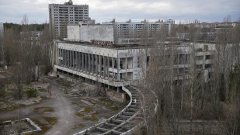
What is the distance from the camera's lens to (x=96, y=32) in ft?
129

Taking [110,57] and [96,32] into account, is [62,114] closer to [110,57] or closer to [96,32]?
[110,57]

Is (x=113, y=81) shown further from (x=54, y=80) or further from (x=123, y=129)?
(x=54, y=80)

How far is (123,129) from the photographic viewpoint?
63.6 ft

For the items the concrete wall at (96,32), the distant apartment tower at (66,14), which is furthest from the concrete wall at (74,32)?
the distant apartment tower at (66,14)

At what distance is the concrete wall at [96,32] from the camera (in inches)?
1467

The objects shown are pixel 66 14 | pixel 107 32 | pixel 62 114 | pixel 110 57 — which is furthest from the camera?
pixel 66 14

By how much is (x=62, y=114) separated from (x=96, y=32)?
56.0 feet

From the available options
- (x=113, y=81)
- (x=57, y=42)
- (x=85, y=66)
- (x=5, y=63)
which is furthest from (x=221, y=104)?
(x=5, y=63)

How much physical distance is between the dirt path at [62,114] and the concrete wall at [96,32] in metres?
9.23

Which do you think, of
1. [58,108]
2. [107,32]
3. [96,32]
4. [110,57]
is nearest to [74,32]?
[96,32]

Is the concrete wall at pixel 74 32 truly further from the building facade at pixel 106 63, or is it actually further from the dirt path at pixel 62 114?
the dirt path at pixel 62 114

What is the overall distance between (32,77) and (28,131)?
1994 centimetres

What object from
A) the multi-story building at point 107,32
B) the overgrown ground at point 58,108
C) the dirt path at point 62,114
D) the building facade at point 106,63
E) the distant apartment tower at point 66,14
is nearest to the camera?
the dirt path at point 62,114

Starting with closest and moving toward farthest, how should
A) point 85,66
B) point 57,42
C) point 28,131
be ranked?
point 28,131, point 85,66, point 57,42
